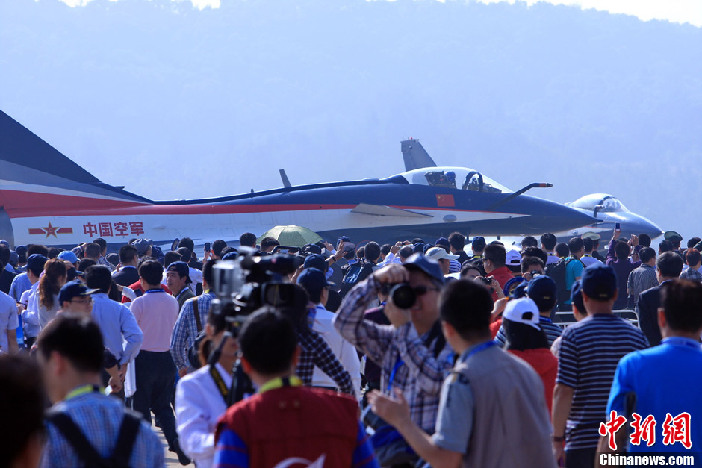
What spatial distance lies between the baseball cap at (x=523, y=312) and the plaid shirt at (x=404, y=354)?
88 centimetres

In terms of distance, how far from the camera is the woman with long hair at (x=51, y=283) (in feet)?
26.9

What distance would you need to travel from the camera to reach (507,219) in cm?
2477

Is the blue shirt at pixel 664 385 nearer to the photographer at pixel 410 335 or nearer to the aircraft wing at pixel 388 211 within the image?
the photographer at pixel 410 335

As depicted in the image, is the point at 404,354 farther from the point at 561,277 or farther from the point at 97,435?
the point at 561,277

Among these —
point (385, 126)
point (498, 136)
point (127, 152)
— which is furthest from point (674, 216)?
point (127, 152)

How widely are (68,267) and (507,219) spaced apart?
1726 centimetres

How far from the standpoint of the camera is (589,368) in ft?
15.9

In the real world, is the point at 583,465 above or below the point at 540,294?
below

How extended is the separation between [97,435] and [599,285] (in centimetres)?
306

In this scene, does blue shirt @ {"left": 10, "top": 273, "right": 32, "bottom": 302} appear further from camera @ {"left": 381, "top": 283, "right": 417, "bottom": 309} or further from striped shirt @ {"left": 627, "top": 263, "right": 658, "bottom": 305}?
camera @ {"left": 381, "top": 283, "right": 417, "bottom": 309}

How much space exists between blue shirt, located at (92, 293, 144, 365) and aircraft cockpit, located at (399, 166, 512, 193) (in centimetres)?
1802

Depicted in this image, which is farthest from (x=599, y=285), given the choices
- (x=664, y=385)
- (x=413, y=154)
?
(x=413, y=154)

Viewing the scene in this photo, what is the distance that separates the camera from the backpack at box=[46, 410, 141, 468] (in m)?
2.83

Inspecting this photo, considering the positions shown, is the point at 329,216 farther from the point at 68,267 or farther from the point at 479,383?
the point at 479,383
